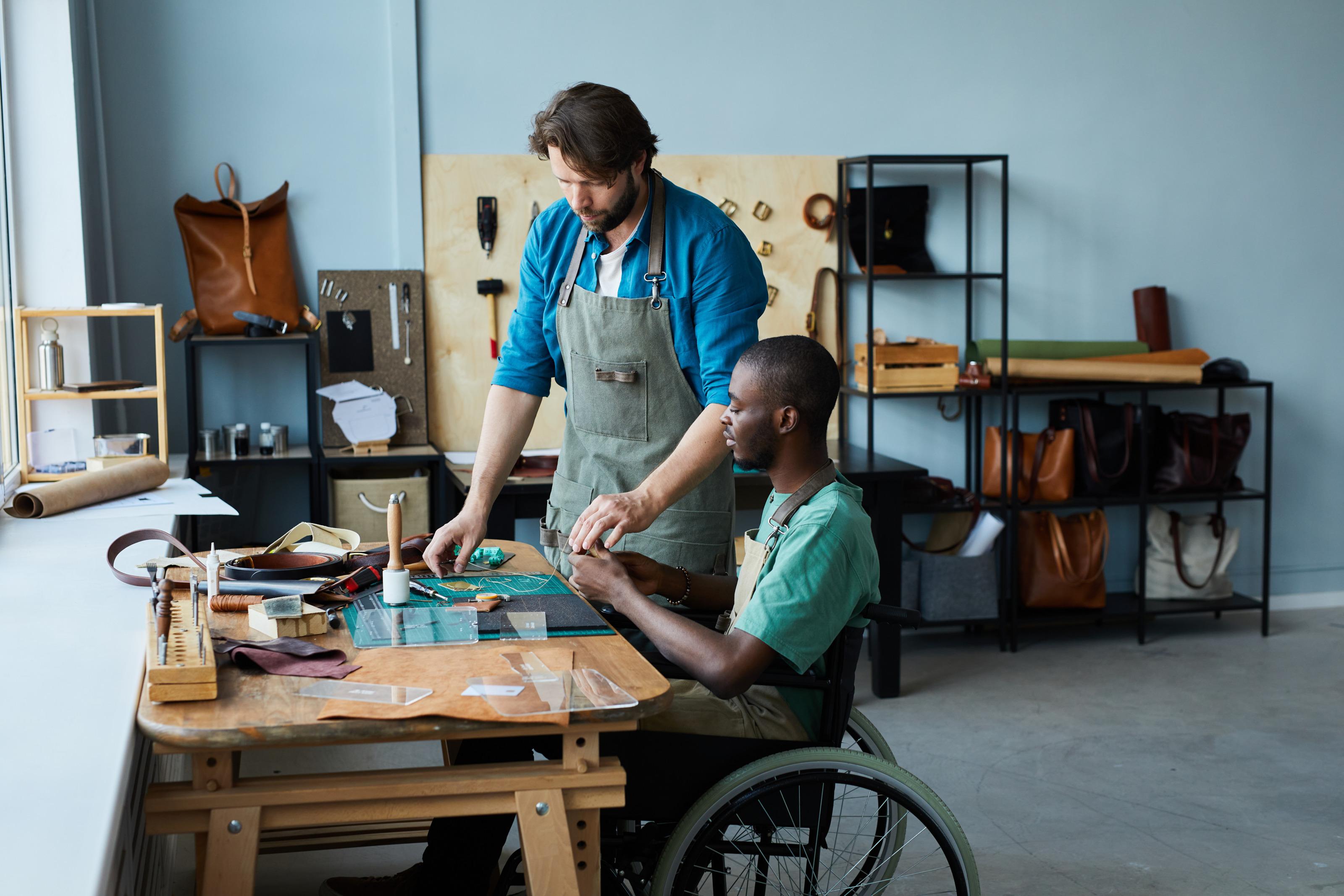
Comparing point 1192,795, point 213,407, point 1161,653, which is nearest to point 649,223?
point 1192,795

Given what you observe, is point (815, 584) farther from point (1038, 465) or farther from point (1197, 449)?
point (1197, 449)

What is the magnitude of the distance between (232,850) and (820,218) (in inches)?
147

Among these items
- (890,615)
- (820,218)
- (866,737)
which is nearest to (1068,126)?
(820,218)

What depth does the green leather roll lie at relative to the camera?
470 centimetres

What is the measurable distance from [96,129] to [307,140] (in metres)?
0.68

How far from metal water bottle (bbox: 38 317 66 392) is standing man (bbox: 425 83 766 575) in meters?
1.66

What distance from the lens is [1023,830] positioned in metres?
3.02

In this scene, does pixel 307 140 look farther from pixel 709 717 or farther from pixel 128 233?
pixel 709 717

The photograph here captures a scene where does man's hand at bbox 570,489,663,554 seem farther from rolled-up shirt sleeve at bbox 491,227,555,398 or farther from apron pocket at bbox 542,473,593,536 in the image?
rolled-up shirt sleeve at bbox 491,227,555,398

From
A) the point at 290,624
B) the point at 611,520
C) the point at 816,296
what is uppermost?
the point at 816,296

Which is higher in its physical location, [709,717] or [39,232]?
[39,232]

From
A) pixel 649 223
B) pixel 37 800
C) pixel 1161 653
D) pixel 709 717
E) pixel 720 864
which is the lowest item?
pixel 1161 653

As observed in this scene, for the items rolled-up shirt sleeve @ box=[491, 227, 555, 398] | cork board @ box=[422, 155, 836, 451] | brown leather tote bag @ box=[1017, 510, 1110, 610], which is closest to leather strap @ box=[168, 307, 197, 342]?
cork board @ box=[422, 155, 836, 451]

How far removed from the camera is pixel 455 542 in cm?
223
